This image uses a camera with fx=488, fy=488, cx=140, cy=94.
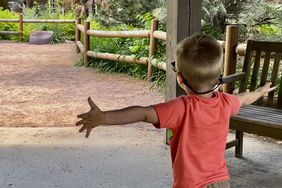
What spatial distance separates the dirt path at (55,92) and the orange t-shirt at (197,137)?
150 inches

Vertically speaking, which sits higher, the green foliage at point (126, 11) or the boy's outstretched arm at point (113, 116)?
the boy's outstretched arm at point (113, 116)

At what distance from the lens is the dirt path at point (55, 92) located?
6.11 m

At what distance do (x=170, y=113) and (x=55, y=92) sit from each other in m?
6.35

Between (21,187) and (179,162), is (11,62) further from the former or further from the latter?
(179,162)

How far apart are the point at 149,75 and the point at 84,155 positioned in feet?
15.1

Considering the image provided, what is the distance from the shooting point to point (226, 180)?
6.31 ft

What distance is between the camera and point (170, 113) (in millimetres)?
1824

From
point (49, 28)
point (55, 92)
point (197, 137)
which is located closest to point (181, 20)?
point (197, 137)

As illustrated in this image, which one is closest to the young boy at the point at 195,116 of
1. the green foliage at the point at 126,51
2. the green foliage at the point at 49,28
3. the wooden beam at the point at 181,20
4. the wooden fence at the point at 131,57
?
the wooden beam at the point at 181,20

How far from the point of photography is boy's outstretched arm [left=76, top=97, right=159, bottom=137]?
173cm

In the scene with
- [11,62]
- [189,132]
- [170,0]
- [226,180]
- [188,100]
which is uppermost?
[170,0]

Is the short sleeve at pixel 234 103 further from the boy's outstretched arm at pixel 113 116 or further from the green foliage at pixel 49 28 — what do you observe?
the green foliage at pixel 49 28

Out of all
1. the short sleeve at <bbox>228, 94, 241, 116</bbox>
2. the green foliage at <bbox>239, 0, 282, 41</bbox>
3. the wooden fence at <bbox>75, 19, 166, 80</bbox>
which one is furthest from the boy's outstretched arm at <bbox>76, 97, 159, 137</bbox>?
the green foliage at <bbox>239, 0, 282, 41</bbox>

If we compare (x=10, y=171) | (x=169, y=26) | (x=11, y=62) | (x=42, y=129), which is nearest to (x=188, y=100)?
(x=10, y=171)
